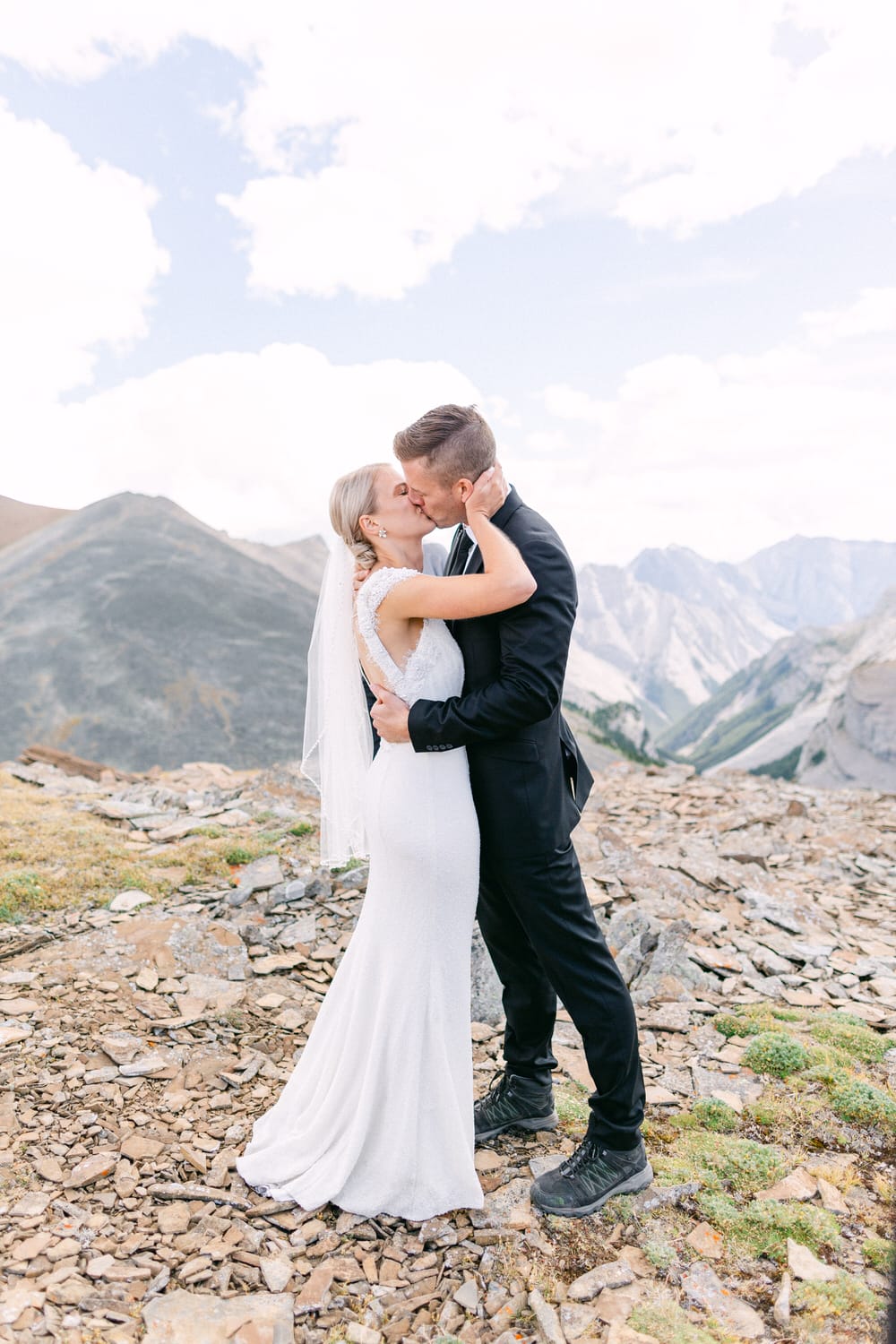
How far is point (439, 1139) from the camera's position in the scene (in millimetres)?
3865

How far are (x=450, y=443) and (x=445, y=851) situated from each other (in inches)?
70.4

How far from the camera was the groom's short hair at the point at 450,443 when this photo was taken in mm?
3422

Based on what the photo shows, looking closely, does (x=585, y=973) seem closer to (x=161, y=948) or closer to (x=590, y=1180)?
(x=590, y=1180)

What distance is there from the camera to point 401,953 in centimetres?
385

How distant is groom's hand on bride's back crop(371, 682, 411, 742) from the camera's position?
3.70 meters

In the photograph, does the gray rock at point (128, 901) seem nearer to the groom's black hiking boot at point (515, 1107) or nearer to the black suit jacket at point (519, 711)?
the groom's black hiking boot at point (515, 1107)

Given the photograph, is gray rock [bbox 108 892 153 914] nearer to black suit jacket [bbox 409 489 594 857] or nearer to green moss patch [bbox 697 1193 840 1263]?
black suit jacket [bbox 409 489 594 857]

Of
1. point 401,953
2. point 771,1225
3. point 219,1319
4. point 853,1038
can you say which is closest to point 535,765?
point 401,953

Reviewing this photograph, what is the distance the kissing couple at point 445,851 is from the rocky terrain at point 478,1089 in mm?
262

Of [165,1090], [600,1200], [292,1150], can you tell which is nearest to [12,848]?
[165,1090]

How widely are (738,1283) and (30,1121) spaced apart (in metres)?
3.71

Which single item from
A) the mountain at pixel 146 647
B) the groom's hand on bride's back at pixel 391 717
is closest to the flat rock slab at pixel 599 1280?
the groom's hand on bride's back at pixel 391 717

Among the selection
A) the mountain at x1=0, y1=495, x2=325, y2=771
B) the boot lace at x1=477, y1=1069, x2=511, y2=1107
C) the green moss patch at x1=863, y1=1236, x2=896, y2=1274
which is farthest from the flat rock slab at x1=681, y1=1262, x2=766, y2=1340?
the mountain at x1=0, y1=495, x2=325, y2=771

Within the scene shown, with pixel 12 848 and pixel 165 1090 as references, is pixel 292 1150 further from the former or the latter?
pixel 12 848
